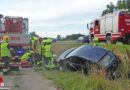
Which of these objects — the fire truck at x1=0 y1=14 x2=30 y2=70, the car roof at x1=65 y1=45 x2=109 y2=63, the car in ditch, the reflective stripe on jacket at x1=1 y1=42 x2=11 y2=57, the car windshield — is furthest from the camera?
the fire truck at x1=0 y1=14 x2=30 y2=70

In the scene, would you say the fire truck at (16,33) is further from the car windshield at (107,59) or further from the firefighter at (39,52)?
the car windshield at (107,59)

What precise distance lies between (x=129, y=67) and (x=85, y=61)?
5.15ft

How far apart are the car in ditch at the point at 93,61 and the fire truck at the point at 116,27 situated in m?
10.7

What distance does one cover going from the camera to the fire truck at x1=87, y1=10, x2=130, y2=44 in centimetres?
1855

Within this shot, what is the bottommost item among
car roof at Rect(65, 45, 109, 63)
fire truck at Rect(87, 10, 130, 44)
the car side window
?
the car side window

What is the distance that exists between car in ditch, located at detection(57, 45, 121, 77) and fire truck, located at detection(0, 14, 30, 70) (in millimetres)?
4244

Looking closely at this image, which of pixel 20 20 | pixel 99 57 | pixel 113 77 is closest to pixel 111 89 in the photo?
pixel 113 77

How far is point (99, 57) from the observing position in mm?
7836

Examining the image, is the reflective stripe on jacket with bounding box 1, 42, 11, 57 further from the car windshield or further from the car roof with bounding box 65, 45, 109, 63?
the car windshield

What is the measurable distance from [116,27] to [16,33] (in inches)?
348

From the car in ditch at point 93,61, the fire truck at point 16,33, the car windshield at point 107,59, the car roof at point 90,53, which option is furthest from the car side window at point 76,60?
the fire truck at point 16,33

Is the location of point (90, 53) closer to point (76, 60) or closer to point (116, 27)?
point (76, 60)

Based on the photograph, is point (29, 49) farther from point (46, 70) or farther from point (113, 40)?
point (113, 40)

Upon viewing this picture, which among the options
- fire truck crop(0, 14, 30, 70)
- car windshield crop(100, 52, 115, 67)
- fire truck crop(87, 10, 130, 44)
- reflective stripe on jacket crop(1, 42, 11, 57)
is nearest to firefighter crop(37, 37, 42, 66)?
fire truck crop(0, 14, 30, 70)
